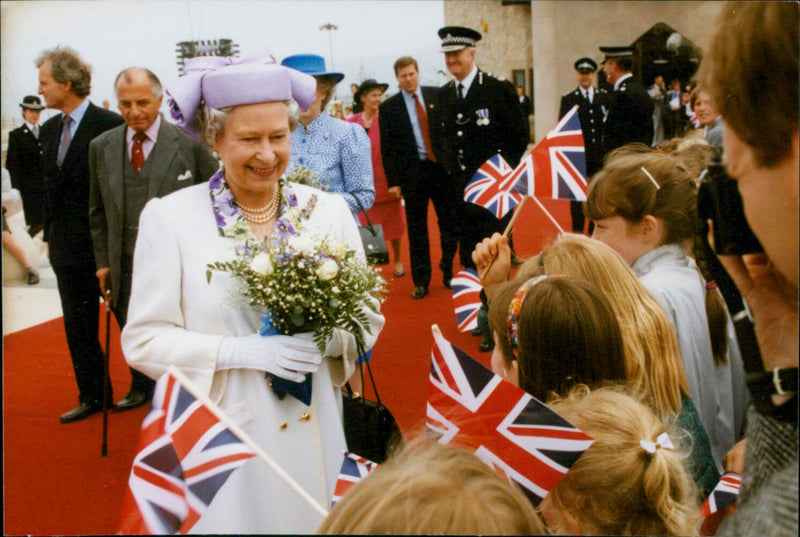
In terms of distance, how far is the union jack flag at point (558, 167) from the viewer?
296 centimetres

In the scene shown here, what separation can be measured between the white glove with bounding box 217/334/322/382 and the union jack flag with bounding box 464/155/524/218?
119 cm

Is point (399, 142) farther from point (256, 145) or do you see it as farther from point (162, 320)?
point (162, 320)

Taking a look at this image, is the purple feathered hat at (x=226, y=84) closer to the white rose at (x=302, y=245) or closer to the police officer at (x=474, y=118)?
the white rose at (x=302, y=245)

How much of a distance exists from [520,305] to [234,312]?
86 cm

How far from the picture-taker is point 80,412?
15.5 ft

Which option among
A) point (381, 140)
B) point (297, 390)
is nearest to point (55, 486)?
point (297, 390)

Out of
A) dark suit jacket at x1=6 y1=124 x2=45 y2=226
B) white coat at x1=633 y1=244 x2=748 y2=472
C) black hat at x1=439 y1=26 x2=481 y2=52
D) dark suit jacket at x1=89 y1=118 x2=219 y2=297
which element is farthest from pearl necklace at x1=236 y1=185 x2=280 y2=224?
black hat at x1=439 y1=26 x2=481 y2=52

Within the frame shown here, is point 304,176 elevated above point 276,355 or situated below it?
above

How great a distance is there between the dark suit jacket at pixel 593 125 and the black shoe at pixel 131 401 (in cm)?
490

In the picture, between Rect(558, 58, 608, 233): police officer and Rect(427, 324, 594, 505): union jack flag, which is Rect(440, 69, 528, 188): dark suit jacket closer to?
Rect(558, 58, 608, 233): police officer

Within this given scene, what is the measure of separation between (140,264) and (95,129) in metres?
2.76

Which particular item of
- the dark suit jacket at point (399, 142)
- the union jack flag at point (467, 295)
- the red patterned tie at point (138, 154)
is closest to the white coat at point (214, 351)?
the union jack flag at point (467, 295)

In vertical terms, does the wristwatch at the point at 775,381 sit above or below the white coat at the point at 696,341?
above

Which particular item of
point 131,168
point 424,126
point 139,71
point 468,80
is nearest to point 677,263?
point 131,168
